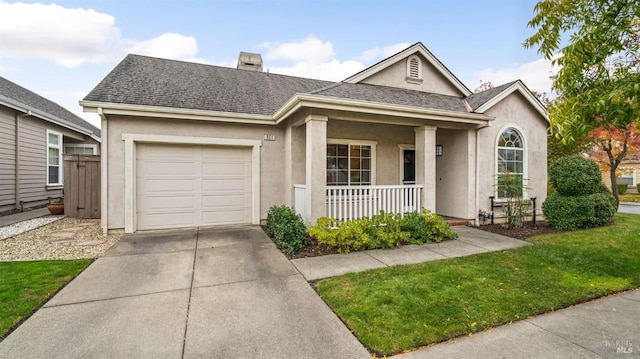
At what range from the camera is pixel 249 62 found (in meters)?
11.4

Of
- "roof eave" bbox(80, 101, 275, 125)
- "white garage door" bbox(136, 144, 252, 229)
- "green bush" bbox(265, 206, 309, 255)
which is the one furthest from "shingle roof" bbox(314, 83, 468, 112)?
"white garage door" bbox(136, 144, 252, 229)

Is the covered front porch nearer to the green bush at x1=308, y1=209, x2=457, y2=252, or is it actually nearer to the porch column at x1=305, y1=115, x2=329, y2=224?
the porch column at x1=305, y1=115, x2=329, y2=224

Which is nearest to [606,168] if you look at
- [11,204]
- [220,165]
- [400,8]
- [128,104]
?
[400,8]

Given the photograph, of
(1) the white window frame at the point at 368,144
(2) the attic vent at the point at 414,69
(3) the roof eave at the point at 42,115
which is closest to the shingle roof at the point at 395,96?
(2) the attic vent at the point at 414,69

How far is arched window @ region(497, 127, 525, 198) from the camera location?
7.84 meters

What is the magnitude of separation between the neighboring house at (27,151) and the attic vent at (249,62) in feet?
24.9

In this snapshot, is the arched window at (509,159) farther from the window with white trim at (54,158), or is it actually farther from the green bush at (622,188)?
the green bush at (622,188)

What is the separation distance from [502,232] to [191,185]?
831cm

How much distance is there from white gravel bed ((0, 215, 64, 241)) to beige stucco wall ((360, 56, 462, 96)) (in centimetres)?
986

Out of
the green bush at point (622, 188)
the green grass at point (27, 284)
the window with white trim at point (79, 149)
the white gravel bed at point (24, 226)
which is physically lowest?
the green grass at point (27, 284)

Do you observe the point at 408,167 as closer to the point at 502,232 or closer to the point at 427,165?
the point at 427,165

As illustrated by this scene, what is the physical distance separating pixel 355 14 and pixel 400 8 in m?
1.62

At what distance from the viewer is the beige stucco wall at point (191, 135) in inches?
255

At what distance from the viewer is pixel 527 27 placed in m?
3.94
